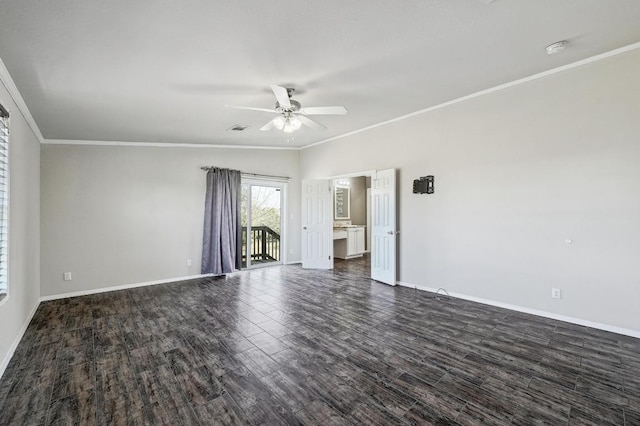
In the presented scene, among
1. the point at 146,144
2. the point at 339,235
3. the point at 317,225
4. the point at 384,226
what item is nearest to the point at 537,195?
the point at 384,226

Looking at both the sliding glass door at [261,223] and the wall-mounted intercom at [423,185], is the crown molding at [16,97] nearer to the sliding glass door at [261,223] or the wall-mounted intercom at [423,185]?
the sliding glass door at [261,223]

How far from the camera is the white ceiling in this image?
215 centimetres

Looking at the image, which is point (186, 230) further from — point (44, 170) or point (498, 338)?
point (498, 338)

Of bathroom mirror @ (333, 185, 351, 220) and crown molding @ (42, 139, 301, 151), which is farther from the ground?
crown molding @ (42, 139, 301, 151)

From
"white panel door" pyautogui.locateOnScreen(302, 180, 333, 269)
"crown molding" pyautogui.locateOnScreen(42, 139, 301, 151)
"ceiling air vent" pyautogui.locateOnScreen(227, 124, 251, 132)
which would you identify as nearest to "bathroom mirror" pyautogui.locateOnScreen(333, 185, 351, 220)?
"white panel door" pyautogui.locateOnScreen(302, 180, 333, 269)

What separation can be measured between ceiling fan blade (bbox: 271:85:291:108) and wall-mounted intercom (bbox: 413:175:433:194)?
2.60 m

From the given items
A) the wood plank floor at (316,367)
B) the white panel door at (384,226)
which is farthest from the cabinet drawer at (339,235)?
the wood plank floor at (316,367)

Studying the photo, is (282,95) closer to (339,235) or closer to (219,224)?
(219,224)

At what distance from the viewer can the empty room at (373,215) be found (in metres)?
2.16

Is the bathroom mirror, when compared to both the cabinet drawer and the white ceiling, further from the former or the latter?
the white ceiling

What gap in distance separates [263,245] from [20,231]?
4267 mm

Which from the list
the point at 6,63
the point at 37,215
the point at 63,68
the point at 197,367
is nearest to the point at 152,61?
the point at 63,68

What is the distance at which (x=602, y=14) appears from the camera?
7.99 feet

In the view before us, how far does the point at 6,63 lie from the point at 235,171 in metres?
3.83
